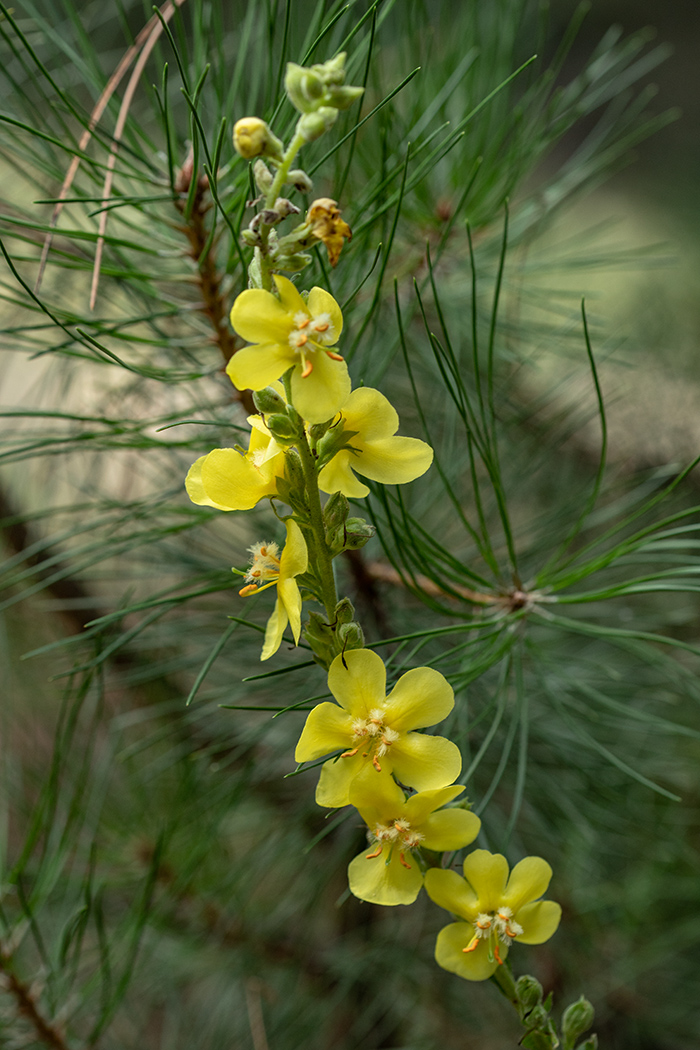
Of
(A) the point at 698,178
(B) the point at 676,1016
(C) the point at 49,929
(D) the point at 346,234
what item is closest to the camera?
(D) the point at 346,234

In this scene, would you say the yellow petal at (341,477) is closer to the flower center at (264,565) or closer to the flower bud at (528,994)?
the flower center at (264,565)

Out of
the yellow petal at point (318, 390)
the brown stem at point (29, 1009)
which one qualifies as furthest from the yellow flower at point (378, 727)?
the brown stem at point (29, 1009)

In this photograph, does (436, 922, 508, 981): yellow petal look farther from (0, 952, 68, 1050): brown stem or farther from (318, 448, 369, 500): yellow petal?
(0, 952, 68, 1050): brown stem

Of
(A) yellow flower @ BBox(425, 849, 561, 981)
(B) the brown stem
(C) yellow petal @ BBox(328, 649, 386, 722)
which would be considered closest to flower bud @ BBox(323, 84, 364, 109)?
(C) yellow petal @ BBox(328, 649, 386, 722)

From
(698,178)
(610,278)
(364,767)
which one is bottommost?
(364,767)

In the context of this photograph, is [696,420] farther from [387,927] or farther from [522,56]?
[387,927]

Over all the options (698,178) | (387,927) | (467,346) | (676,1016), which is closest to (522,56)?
(467,346)
